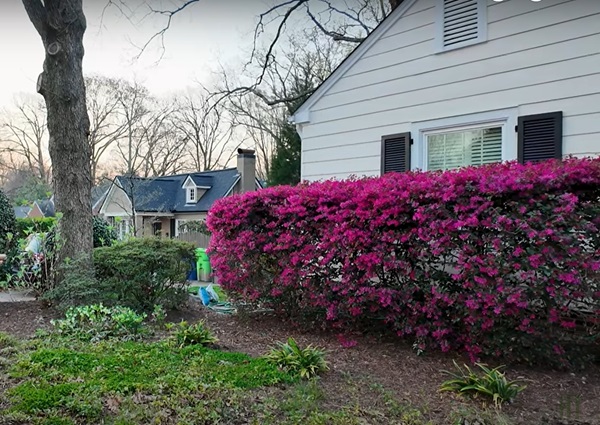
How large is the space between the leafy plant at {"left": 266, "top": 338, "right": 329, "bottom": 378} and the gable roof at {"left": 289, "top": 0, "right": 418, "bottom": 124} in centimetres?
438

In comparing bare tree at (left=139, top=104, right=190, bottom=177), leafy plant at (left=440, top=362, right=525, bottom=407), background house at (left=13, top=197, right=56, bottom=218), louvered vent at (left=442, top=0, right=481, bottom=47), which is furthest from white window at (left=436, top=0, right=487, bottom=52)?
bare tree at (left=139, top=104, right=190, bottom=177)

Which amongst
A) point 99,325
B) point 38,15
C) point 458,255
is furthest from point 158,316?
point 38,15

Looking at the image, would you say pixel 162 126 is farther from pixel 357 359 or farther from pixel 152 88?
pixel 357 359

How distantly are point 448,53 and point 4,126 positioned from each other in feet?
84.4

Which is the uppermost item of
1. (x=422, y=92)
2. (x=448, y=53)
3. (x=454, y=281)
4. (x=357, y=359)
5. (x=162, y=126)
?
(x=162, y=126)

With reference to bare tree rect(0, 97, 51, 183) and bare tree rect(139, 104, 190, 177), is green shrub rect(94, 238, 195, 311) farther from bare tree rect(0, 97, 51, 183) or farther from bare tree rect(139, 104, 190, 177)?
bare tree rect(139, 104, 190, 177)

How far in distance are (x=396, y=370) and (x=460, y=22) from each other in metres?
4.30

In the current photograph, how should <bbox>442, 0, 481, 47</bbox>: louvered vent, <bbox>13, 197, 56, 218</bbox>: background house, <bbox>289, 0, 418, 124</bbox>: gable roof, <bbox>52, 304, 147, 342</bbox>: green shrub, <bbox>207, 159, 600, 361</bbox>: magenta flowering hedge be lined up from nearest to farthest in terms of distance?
<bbox>207, 159, 600, 361</bbox>: magenta flowering hedge < <bbox>52, 304, 147, 342</bbox>: green shrub < <bbox>442, 0, 481, 47</bbox>: louvered vent < <bbox>289, 0, 418, 124</bbox>: gable roof < <bbox>13, 197, 56, 218</bbox>: background house

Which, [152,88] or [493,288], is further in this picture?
[152,88]

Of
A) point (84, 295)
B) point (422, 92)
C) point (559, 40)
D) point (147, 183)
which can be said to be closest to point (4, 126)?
point (147, 183)

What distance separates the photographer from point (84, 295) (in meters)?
5.45

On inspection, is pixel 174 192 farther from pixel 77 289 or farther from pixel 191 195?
pixel 77 289

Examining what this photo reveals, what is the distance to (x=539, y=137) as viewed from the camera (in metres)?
5.07

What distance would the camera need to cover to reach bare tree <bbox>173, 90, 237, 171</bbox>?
25.2 meters
